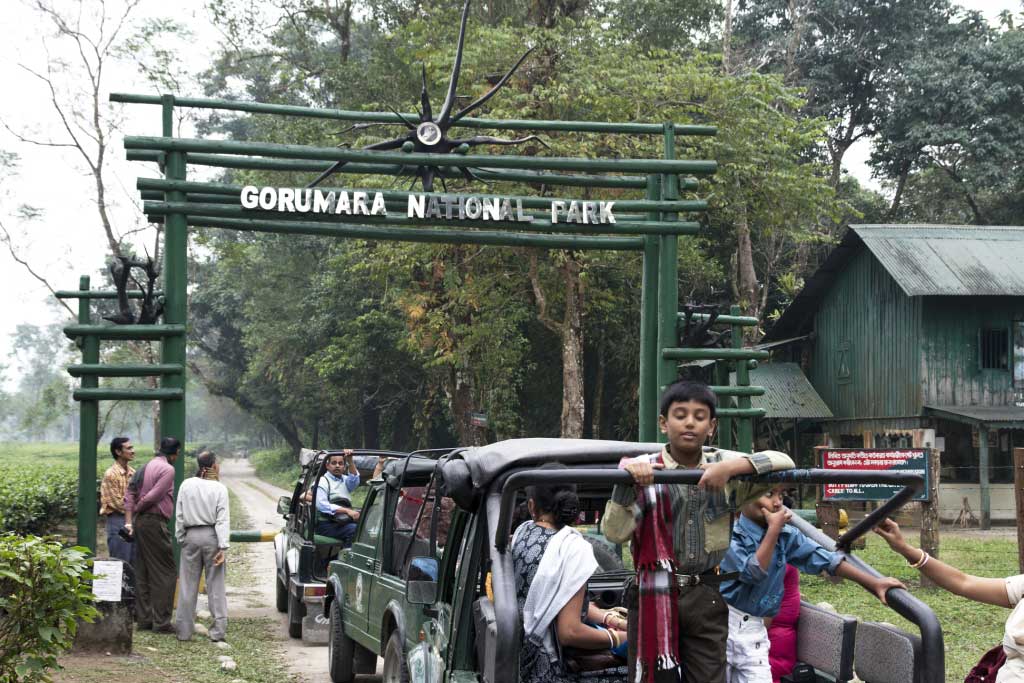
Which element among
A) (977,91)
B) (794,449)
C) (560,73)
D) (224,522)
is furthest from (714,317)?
(977,91)

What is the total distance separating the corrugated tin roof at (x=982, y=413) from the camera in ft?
92.5

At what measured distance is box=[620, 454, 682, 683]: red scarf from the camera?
418 cm

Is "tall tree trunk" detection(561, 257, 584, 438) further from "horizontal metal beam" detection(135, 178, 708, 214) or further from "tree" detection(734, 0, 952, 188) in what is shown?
"tree" detection(734, 0, 952, 188)

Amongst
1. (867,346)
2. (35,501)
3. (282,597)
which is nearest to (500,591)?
(282,597)

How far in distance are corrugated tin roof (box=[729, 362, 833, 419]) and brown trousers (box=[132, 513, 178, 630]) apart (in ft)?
73.6

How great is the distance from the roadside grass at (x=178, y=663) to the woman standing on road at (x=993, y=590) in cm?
689

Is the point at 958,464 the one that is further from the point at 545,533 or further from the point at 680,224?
the point at 545,533

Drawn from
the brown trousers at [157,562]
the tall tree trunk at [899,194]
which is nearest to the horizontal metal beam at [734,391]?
the brown trousers at [157,562]

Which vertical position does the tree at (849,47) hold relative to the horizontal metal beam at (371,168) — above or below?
above

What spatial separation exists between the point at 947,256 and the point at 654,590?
1086 inches

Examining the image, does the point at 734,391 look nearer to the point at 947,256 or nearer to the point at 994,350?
the point at 947,256

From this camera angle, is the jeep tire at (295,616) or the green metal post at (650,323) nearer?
the jeep tire at (295,616)

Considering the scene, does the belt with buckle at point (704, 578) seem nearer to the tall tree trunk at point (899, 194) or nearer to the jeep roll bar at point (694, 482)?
the jeep roll bar at point (694, 482)


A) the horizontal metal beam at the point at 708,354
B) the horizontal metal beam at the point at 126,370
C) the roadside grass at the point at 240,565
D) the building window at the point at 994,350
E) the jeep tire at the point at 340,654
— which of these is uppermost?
the building window at the point at 994,350
